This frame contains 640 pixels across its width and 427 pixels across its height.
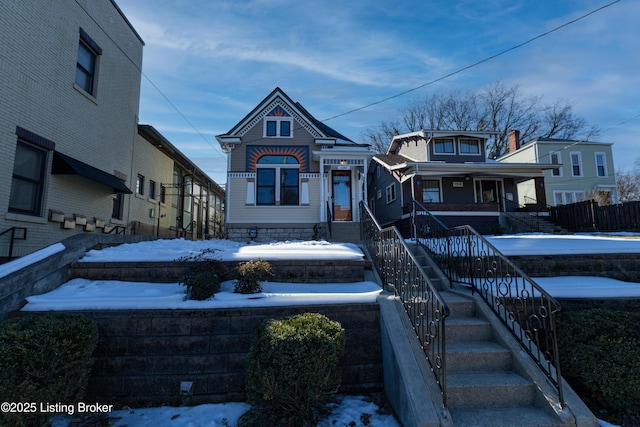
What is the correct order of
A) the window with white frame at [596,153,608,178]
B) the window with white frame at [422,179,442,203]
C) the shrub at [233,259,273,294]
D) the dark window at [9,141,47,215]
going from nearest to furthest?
the shrub at [233,259,273,294], the dark window at [9,141,47,215], the window with white frame at [422,179,442,203], the window with white frame at [596,153,608,178]

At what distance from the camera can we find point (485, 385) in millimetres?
3305

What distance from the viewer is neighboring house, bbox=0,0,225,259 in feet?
23.0

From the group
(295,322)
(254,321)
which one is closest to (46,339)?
(254,321)

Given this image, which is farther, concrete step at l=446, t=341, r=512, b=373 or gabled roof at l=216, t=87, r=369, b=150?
gabled roof at l=216, t=87, r=369, b=150

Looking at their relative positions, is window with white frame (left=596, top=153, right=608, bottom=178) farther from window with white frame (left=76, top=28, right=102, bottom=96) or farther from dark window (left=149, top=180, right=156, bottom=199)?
window with white frame (left=76, top=28, right=102, bottom=96)

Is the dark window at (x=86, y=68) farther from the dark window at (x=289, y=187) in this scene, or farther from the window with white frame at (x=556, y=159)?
the window with white frame at (x=556, y=159)

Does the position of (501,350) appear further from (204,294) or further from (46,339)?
(46,339)

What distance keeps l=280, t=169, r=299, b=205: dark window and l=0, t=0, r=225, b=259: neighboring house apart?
228 inches

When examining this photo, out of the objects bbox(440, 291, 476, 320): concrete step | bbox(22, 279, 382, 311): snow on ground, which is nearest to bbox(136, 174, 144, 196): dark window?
bbox(22, 279, 382, 311): snow on ground

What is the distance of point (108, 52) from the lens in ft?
35.0

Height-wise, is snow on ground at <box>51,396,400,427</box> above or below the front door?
below

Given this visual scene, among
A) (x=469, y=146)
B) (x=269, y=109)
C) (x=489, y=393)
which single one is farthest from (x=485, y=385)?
(x=469, y=146)

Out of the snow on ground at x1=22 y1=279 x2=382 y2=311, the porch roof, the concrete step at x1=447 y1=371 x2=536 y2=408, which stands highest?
the porch roof

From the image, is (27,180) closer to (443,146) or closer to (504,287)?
(504,287)
